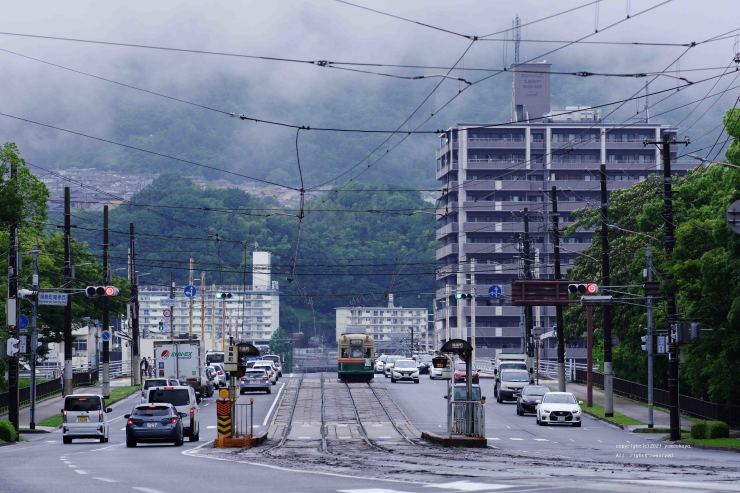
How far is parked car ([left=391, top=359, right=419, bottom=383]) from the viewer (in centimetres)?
9756

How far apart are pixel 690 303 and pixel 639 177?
121190 millimetres

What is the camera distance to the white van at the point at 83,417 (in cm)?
5019

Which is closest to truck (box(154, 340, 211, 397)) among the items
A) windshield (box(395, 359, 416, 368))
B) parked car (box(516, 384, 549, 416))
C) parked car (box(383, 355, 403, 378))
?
windshield (box(395, 359, 416, 368))

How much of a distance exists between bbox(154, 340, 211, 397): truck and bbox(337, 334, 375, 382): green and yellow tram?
15.4 m

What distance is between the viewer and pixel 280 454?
3644 cm

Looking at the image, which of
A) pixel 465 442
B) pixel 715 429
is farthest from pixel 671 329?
pixel 465 442

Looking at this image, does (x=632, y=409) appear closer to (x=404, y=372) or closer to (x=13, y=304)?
(x=404, y=372)

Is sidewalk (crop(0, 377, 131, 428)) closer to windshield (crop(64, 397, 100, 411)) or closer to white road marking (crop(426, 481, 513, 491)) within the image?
windshield (crop(64, 397, 100, 411))

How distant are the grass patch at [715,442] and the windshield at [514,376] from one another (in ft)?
90.8

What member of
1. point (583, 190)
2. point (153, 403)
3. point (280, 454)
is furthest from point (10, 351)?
point (583, 190)

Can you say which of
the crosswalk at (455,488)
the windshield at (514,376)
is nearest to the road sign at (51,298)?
the windshield at (514,376)

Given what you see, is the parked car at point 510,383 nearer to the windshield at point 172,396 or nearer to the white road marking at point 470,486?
the windshield at point 172,396

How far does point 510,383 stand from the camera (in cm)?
7825

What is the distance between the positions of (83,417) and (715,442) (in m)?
22.4
